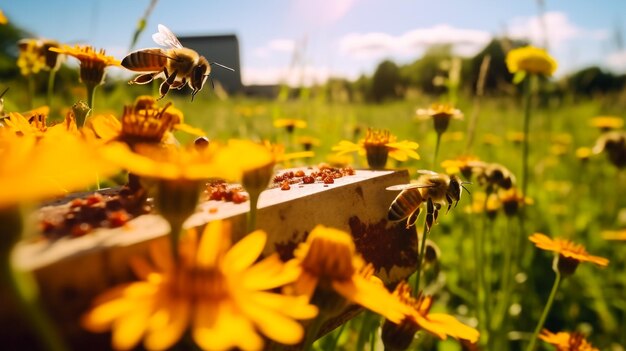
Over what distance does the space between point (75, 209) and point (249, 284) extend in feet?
1.03

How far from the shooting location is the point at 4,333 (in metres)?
0.51

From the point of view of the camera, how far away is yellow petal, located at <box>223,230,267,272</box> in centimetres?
59

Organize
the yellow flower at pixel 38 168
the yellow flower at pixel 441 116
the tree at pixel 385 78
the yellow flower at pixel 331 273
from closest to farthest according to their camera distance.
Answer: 1. the yellow flower at pixel 38 168
2. the yellow flower at pixel 331 273
3. the yellow flower at pixel 441 116
4. the tree at pixel 385 78

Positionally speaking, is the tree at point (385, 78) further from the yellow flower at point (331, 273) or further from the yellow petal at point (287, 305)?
the yellow petal at point (287, 305)

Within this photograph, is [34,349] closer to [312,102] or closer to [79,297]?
[79,297]

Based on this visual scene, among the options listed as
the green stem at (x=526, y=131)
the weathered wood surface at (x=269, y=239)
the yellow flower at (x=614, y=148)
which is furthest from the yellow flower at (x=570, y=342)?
the yellow flower at (x=614, y=148)

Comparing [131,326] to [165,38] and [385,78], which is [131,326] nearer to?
[165,38]

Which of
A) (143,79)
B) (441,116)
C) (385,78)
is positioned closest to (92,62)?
(143,79)

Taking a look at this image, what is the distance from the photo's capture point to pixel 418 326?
3.08 feet

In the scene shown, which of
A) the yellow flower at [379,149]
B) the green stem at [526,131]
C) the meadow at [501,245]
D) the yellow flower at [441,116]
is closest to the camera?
the yellow flower at [379,149]

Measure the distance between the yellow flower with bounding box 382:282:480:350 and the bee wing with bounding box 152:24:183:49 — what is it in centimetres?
121

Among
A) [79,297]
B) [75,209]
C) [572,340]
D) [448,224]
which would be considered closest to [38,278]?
[79,297]

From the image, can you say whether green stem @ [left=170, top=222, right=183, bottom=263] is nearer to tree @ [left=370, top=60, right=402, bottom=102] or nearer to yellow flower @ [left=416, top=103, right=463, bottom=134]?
yellow flower @ [left=416, top=103, right=463, bottom=134]

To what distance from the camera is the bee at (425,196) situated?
3.73 feet
